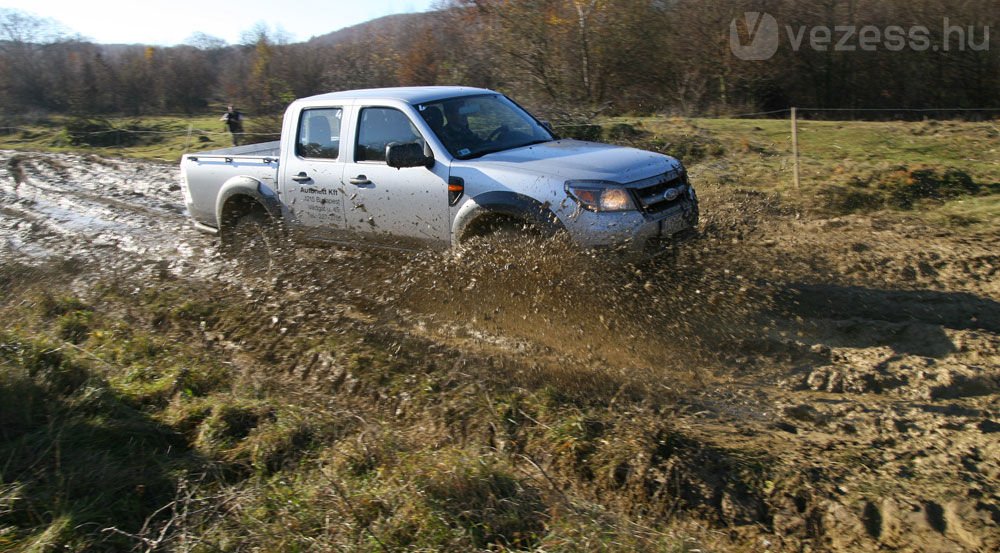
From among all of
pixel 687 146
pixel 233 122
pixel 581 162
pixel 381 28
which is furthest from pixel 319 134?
pixel 381 28

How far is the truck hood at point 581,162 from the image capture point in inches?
232

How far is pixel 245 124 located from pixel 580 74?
9.67 m

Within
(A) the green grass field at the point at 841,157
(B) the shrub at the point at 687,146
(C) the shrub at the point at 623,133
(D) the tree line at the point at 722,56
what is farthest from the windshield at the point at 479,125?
(D) the tree line at the point at 722,56

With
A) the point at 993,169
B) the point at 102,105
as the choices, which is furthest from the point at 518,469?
the point at 102,105

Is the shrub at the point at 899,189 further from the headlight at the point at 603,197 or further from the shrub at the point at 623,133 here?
the headlight at the point at 603,197

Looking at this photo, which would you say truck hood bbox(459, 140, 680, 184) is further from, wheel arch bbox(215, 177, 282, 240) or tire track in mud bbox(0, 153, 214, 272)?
tire track in mud bbox(0, 153, 214, 272)

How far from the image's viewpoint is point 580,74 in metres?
22.0

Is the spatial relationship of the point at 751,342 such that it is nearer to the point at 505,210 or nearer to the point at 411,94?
the point at 505,210

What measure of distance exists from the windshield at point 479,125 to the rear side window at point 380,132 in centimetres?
18

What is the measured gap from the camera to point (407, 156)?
6.42 meters

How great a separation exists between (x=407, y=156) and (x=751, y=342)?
2946 millimetres

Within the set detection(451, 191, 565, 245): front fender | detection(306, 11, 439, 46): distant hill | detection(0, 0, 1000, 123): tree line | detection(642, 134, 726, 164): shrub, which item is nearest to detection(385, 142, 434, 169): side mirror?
detection(451, 191, 565, 245): front fender

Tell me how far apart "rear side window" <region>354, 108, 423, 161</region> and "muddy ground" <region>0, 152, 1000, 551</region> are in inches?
35.4

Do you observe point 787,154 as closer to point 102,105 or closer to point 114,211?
point 114,211
